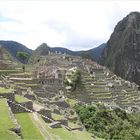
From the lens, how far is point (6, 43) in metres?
178

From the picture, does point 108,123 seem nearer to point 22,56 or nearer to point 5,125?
point 5,125

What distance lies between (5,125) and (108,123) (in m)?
29.1

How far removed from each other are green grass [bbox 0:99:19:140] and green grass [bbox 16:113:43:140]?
915mm

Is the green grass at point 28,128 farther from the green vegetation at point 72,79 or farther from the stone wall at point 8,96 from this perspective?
the green vegetation at point 72,79

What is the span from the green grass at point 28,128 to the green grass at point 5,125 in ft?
3.00

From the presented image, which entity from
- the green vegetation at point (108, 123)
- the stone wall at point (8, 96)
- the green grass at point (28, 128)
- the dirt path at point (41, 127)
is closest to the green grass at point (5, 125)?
the green grass at point (28, 128)

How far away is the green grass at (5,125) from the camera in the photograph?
17.6 metres

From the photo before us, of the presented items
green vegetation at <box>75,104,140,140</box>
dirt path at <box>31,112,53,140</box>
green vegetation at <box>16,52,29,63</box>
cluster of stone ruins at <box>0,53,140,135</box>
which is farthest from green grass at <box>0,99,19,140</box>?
green vegetation at <box>16,52,29,63</box>

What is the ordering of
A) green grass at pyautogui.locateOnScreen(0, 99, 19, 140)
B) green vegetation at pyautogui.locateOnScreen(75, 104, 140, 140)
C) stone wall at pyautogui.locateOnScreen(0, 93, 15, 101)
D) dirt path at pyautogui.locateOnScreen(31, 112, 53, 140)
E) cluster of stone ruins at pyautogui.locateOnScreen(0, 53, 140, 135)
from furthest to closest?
cluster of stone ruins at pyautogui.locateOnScreen(0, 53, 140, 135) < green vegetation at pyautogui.locateOnScreen(75, 104, 140, 140) < stone wall at pyautogui.locateOnScreen(0, 93, 15, 101) < dirt path at pyautogui.locateOnScreen(31, 112, 53, 140) < green grass at pyautogui.locateOnScreen(0, 99, 19, 140)

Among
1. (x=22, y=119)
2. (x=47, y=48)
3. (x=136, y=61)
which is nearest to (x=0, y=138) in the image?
(x=22, y=119)

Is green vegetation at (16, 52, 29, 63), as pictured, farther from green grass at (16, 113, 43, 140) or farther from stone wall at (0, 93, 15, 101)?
green grass at (16, 113, 43, 140)

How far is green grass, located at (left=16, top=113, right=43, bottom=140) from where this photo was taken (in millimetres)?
20589

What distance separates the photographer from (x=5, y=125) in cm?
1958

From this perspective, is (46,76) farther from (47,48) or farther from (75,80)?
(47,48)
